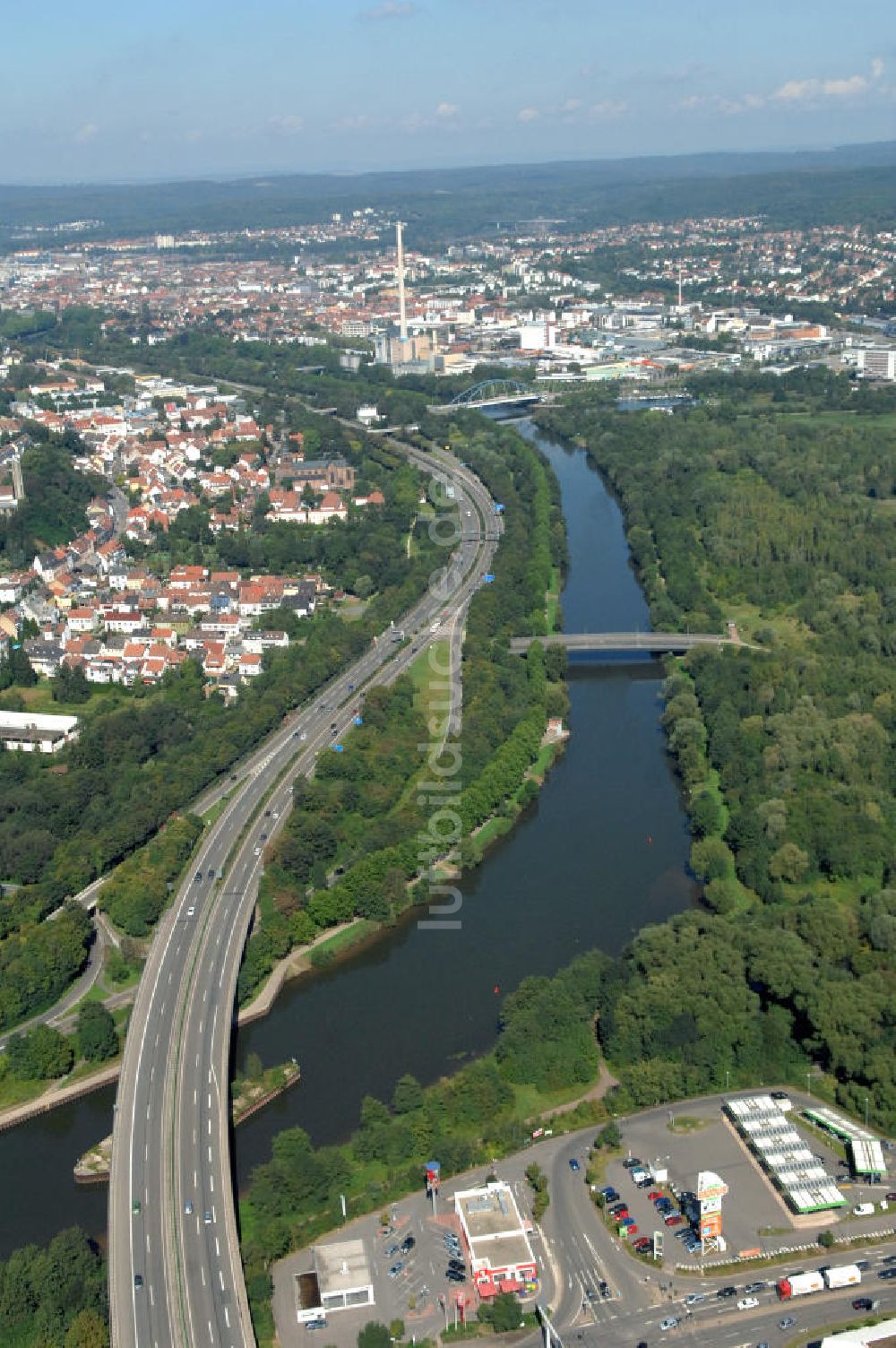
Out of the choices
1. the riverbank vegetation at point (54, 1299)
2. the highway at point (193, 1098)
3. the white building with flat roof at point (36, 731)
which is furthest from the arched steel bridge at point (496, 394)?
the riverbank vegetation at point (54, 1299)

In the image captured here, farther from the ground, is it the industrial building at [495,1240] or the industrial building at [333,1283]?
the industrial building at [495,1240]

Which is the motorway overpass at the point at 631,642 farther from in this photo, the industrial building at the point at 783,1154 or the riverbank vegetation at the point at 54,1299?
the riverbank vegetation at the point at 54,1299

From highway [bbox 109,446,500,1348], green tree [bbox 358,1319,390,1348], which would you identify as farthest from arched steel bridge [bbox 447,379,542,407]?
green tree [bbox 358,1319,390,1348]

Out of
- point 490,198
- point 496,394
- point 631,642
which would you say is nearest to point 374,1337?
point 631,642

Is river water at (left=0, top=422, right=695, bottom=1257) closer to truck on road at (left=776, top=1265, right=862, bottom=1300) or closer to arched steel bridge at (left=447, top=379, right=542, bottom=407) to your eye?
truck on road at (left=776, top=1265, right=862, bottom=1300)

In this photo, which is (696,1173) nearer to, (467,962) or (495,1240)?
(495,1240)

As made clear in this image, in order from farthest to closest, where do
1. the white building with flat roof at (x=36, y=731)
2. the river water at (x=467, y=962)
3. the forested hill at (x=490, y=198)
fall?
the forested hill at (x=490, y=198)
the white building with flat roof at (x=36, y=731)
the river water at (x=467, y=962)

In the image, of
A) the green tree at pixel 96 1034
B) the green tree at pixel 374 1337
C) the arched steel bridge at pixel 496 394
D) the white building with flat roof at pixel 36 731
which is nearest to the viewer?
→ the green tree at pixel 374 1337
